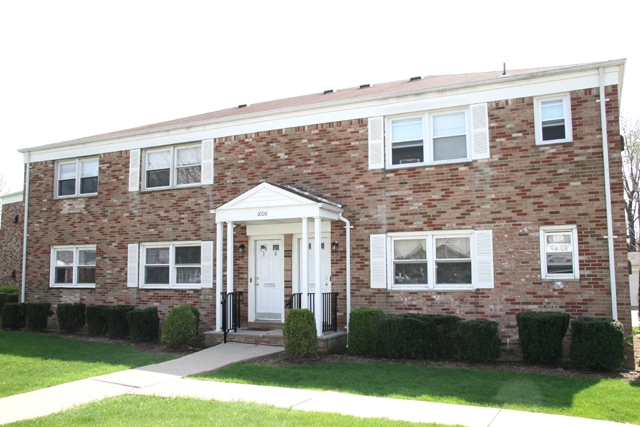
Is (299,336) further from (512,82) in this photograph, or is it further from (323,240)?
(512,82)

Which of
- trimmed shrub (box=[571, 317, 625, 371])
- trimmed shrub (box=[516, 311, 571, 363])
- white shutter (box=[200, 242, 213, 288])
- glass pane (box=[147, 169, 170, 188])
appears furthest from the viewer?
glass pane (box=[147, 169, 170, 188])

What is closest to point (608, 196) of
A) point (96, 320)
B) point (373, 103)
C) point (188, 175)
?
point (373, 103)

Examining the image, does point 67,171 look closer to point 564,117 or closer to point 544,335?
point 564,117

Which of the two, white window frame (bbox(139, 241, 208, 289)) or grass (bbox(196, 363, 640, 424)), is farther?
white window frame (bbox(139, 241, 208, 289))

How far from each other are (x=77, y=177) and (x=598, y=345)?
15090 millimetres

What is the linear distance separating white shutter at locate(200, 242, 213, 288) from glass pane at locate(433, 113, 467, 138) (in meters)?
6.61

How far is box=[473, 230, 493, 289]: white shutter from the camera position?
11766 millimetres

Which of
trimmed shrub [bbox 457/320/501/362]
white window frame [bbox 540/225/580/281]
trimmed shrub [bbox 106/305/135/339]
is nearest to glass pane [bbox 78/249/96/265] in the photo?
trimmed shrub [bbox 106/305/135/339]

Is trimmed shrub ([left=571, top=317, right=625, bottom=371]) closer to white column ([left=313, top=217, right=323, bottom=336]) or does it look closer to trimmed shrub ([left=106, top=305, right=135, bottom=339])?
white column ([left=313, top=217, right=323, bottom=336])

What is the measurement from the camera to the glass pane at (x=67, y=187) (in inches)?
690

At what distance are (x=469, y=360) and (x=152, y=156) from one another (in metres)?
10.7

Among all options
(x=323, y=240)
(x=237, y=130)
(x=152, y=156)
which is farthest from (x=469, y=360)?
(x=152, y=156)

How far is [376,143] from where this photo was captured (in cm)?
1316

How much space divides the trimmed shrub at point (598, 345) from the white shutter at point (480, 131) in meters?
4.13
